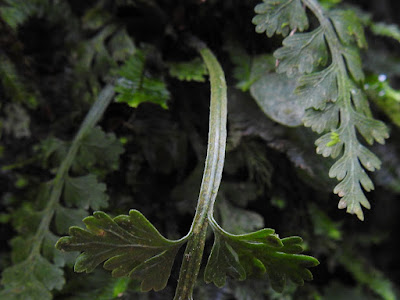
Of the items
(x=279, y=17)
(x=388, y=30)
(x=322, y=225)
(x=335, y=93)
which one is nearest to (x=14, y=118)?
(x=279, y=17)

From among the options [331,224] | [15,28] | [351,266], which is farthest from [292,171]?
[15,28]

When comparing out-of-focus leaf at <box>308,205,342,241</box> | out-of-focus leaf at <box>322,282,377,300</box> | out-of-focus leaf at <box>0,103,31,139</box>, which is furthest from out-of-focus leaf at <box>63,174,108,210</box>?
out-of-focus leaf at <box>322,282,377,300</box>

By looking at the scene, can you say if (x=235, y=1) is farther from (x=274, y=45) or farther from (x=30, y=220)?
(x=30, y=220)

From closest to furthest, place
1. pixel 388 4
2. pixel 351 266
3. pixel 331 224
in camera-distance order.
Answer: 1. pixel 331 224
2. pixel 351 266
3. pixel 388 4

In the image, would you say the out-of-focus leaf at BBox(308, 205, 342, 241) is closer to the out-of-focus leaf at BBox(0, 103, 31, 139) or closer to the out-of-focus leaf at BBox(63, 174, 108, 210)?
the out-of-focus leaf at BBox(63, 174, 108, 210)

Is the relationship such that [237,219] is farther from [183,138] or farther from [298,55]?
[298,55]

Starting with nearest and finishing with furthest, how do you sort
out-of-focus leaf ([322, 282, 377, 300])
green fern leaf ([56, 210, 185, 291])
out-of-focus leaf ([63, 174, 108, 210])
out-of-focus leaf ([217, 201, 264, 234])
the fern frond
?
green fern leaf ([56, 210, 185, 291])
the fern frond
out-of-focus leaf ([63, 174, 108, 210])
out-of-focus leaf ([217, 201, 264, 234])
out-of-focus leaf ([322, 282, 377, 300])

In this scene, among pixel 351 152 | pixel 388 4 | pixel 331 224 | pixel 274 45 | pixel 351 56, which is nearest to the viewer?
pixel 351 152

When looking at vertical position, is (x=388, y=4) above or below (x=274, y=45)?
above
